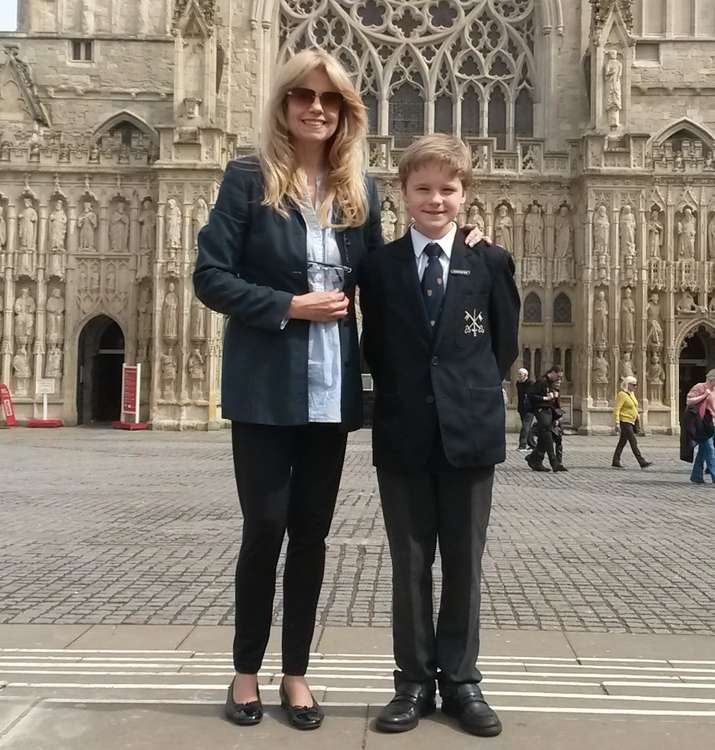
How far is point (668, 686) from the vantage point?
373 centimetres

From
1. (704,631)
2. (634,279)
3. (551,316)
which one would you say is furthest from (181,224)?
(704,631)

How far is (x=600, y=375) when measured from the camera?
25.9 meters

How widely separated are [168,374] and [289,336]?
23186 mm

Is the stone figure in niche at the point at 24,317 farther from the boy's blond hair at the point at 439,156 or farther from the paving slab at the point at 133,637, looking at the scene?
the boy's blond hair at the point at 439,156

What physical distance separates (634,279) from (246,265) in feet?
79.4

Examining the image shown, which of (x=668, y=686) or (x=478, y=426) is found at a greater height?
(x=478, y=426)

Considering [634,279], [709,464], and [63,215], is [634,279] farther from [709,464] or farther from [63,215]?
[63,215]

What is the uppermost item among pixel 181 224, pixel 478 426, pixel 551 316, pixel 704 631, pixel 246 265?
pixel 181 224

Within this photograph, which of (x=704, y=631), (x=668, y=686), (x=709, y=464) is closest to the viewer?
(x=668, y=686)

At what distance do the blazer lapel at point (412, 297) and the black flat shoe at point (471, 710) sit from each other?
1244mm

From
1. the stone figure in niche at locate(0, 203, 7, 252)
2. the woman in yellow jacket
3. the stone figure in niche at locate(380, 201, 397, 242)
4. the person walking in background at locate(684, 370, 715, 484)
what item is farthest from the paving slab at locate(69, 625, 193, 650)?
the stone figure in niche at locate(0, 203, 7, 252)

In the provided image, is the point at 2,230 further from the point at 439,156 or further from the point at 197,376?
the point at 439,156

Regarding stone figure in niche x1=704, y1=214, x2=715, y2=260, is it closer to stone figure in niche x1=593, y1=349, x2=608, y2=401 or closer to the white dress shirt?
stone figure in niche x1=593, y1=349, x2=608, y2=401

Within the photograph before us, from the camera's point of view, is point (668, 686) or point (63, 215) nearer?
point (668, 686)
